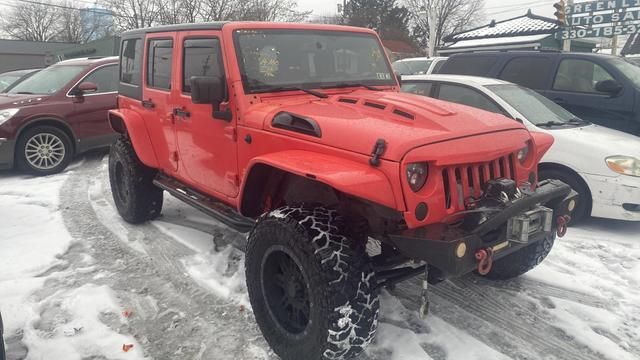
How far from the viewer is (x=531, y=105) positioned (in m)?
5.80

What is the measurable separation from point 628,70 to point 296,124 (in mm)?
5715

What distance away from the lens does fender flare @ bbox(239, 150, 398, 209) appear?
97.5 inches

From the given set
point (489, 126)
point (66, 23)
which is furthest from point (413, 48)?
point (489, 126)

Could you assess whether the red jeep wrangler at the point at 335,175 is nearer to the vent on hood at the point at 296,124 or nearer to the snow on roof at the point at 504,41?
the vent on hood at the point at 296,124

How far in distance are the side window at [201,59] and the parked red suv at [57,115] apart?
4.53m

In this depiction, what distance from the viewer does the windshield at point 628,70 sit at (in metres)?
6.50

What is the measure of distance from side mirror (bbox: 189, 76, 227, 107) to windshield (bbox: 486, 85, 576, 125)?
359cm

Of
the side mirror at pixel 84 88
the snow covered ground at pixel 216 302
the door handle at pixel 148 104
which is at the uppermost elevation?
the door handle at pixel 148 104

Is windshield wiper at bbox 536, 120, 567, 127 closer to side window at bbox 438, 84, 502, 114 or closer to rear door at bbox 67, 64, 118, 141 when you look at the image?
side window at bbox 438, 84, 502, 114

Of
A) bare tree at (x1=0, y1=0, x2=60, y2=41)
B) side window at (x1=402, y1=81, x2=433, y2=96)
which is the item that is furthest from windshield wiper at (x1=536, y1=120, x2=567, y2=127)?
bare tree at (x1=0, y1=0, x2=60, y2=41)

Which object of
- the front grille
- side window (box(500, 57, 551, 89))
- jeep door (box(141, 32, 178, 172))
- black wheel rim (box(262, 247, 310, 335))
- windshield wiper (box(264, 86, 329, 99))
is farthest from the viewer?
side window (box(500, 57, 551, 89))

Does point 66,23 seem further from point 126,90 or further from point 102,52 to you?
point 126,90

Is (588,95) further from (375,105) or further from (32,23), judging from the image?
(32,23)

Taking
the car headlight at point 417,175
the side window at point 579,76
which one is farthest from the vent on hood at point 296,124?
the side window at point 579,76
